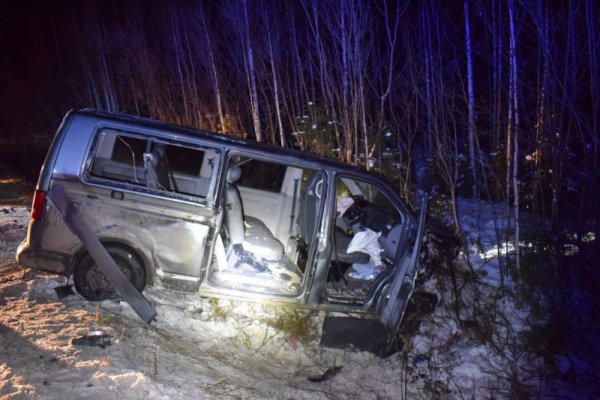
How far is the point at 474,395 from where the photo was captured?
369 centimetres

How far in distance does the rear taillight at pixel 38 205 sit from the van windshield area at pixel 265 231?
5.48 ft

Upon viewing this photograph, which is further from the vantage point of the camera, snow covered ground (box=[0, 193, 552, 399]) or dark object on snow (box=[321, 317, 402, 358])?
dark object on snow (box=[321, 317, 402, 358])

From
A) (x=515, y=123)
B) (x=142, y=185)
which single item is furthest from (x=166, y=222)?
(x=515, y=123)

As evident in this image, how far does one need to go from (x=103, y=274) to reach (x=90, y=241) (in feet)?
1.65

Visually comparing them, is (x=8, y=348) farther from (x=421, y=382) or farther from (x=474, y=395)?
(x=474, y=395)

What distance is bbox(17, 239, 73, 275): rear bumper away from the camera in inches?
150

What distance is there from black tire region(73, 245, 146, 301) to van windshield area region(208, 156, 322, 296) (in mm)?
750

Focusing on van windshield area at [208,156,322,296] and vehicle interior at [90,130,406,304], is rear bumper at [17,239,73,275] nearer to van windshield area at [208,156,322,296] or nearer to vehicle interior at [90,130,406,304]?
vehicle interior at [90,130,406,304]

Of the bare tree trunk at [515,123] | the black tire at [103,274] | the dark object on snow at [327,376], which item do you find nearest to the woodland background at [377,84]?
the bare tree trunk at [515,123]

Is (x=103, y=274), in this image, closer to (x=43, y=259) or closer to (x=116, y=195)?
(x=43, y=259)

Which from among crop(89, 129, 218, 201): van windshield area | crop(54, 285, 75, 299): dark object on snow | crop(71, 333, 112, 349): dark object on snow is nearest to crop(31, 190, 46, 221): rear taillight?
crop(89, 129, 218, 201): van windshield area

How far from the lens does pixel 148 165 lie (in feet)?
13.1

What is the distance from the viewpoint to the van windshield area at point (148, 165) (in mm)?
3861

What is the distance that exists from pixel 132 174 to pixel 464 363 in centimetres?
411
